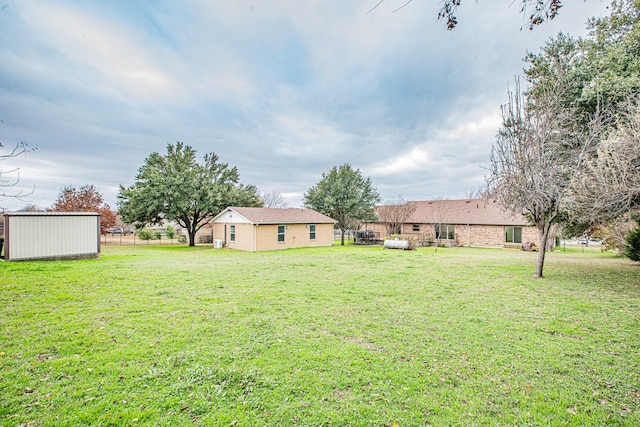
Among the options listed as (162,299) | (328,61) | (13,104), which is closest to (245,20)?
(328,61)

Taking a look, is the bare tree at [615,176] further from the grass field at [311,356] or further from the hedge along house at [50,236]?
the hedge along house at [50,236]

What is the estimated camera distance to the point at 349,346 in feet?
14.1

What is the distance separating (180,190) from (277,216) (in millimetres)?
7974

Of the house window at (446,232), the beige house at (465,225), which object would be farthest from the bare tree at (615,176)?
the house window at (446,232)

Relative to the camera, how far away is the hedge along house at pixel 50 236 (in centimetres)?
1141

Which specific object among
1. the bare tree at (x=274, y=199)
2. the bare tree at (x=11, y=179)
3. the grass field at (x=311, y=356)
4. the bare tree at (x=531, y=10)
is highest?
the bare tree at (x=274, y=199)

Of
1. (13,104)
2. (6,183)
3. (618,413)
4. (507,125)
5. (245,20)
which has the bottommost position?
(618,413)

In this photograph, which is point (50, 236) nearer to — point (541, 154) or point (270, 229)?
point (270, 229)

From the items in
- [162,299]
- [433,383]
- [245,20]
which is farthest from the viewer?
[245,20]

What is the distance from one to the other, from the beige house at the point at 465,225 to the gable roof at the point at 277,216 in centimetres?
976

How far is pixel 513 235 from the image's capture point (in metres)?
25.4

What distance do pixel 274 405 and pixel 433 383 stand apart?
1.82 meters

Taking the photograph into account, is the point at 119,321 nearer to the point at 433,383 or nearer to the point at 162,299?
the point at 162,299

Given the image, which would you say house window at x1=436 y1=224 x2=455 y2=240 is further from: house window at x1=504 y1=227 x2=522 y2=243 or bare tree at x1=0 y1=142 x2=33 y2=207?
bare tree at x1=0 y1=142 x2=33 y2=207
